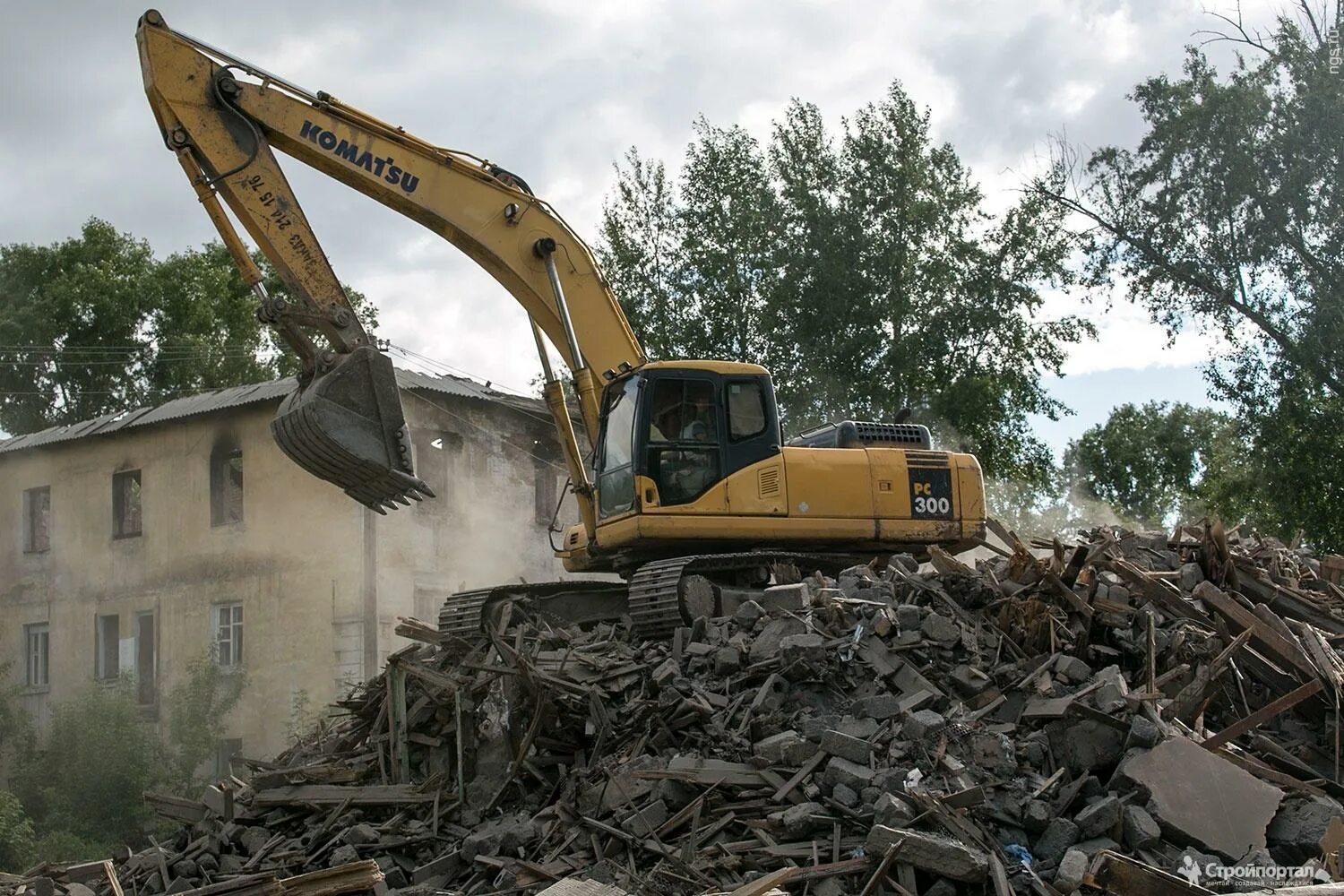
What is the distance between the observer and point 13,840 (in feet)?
61.5

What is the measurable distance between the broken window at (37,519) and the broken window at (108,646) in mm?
2516

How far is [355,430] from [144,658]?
16.4m

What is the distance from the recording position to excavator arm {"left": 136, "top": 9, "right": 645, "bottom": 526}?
10.8 metres

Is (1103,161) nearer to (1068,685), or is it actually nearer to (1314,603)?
(1314,603)

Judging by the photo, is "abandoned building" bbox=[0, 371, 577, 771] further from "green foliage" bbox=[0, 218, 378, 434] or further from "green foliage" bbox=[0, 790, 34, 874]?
"green foliage" bbox=[0, 218, 378, 434]

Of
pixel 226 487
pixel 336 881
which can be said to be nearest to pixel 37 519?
pixel 226 487

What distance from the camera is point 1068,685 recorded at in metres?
9.80

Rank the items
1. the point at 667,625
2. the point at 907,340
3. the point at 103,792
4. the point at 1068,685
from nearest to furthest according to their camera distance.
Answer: the point at 1068,685 < the point at 667,625 < the point at 103,792 < the point at 907,340

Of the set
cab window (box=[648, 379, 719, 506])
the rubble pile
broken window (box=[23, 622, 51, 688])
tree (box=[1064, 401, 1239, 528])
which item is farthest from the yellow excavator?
tree (box=[1064, 401, 1239, 528])

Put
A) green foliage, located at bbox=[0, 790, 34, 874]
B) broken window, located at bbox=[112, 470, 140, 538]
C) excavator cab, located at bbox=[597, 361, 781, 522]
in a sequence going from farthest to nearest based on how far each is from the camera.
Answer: broken window, located at bbox=[112, 470, 140, 538] < green foliage, located at bbox=[0, 790, 34, 874] < excavator cab, located at bbox=[597, 361, 781, 522]

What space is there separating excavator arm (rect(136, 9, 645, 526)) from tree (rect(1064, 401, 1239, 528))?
3364 centimetres

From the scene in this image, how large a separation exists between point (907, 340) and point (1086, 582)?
1654 cm

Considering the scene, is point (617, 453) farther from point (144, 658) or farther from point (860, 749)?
point (144, 658)

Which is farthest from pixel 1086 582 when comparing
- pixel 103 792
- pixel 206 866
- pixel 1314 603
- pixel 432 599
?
pixel 103 792
